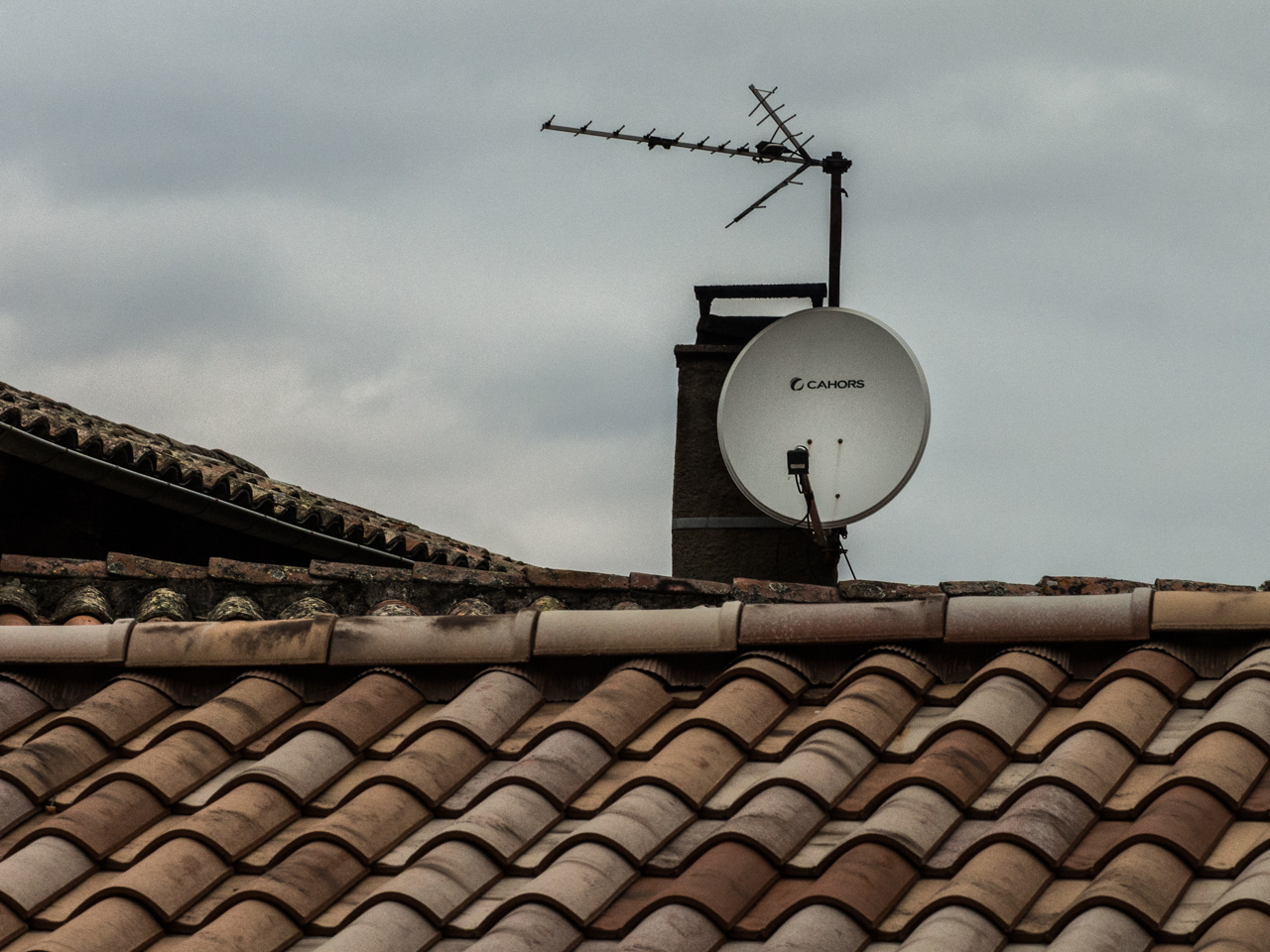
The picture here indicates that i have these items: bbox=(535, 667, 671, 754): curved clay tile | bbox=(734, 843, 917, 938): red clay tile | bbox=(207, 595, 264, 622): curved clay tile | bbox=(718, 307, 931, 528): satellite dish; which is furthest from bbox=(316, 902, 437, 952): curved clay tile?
bbox=(718, 307, 931, 528): satellite dish

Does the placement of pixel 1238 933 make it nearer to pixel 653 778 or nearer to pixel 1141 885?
pixel 1141 885

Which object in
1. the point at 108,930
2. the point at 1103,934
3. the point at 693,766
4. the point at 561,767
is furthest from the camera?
the point at 561,767

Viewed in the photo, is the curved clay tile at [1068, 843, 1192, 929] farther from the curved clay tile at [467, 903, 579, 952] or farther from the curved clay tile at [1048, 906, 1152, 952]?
the curved clay tile at [467, 903, 579, 952]

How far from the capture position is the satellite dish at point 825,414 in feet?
28.6

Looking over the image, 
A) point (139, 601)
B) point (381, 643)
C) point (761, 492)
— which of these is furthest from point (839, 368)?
point (381, 643)

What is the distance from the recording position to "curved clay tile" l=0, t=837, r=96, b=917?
12.1 feet

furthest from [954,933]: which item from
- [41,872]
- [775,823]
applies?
[41,872]

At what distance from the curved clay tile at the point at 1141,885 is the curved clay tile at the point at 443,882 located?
1379mm

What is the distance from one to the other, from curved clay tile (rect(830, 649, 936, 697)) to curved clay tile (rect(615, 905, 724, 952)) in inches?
44.0

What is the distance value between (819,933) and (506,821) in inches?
37.9

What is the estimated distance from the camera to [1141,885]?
3029 millimetres

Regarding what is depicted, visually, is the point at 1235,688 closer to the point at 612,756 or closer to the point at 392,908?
the point at 612,756

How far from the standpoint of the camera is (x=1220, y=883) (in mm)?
3104

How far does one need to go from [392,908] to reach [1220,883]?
1815 millimetres
